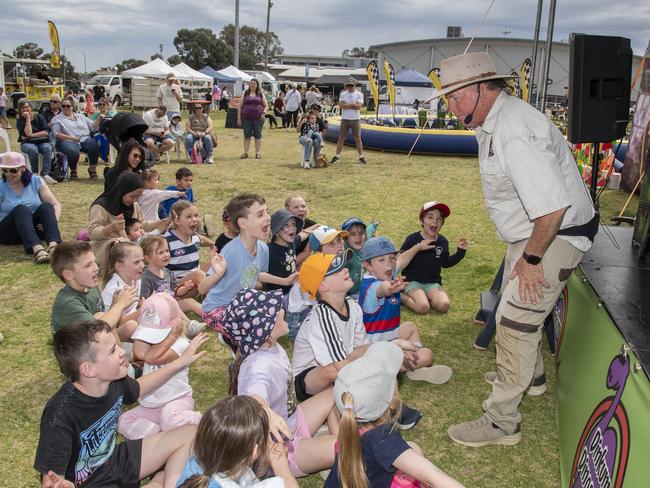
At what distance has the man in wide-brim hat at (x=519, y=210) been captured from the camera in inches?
121

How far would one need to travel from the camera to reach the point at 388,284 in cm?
411

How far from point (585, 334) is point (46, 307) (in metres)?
4.77

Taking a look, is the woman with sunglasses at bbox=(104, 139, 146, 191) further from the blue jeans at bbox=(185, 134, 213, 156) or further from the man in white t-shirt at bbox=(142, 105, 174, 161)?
the blue jeans at bbox=(185, 134, 213, 156)

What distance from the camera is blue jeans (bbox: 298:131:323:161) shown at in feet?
43.4

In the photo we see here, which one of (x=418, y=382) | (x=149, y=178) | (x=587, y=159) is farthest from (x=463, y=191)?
(x=418, y=382)

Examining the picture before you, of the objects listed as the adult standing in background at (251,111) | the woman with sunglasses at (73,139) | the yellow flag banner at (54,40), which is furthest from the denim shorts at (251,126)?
the yellow flag banner at (54,40)

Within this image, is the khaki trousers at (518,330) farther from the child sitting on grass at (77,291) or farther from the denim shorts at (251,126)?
the denim shorts at (251,126)

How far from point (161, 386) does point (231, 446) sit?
1447mm

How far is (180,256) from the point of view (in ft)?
18.4

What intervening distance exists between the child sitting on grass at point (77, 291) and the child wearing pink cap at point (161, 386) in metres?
0.31

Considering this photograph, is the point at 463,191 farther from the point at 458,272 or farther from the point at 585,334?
the point at 585,334

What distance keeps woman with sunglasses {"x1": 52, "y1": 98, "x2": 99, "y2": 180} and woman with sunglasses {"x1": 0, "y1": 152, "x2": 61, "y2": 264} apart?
4.56 metres

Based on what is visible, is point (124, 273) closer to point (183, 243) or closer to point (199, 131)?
point (183, 243)

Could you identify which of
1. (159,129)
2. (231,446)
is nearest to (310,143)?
(159,129)
